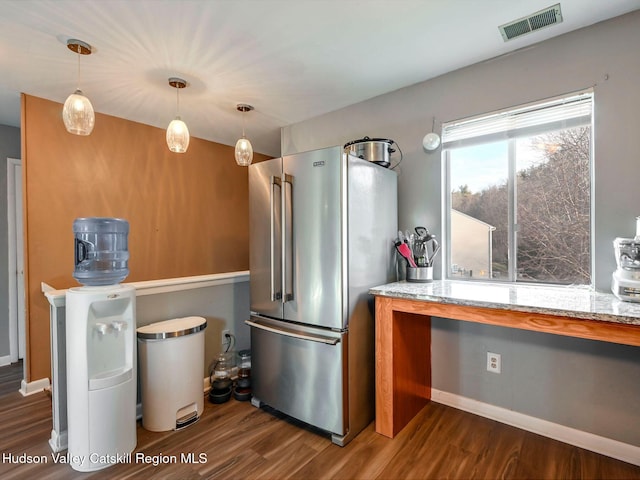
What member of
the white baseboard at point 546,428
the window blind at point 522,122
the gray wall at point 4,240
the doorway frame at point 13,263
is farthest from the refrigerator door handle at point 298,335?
the gray wall at point 4,240

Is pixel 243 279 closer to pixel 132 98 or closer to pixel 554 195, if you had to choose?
pixel 132 98

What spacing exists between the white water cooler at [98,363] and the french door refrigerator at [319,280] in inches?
33.1

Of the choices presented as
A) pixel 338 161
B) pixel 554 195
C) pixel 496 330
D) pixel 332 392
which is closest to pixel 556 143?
pixel 554 195

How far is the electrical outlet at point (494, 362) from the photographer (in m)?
2.20

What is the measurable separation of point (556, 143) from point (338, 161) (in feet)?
4.79

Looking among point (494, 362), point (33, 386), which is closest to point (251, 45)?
point (494, 362)

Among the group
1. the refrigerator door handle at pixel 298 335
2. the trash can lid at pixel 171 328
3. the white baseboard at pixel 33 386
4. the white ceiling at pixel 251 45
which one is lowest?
the white baseboard at pixel 33 386

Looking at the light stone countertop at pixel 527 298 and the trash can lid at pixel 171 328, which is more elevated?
the light stone countertop at pixel 527 298

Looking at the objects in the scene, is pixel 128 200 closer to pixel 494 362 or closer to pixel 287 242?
pixel 287 242

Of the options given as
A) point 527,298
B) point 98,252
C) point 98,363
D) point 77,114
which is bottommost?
point 98,363

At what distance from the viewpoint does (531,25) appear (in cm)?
190

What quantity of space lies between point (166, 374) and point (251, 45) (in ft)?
7.22

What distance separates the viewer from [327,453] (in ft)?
6.25

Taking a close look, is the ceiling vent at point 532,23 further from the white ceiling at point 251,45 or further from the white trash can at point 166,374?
the white trash can at point 166,374
